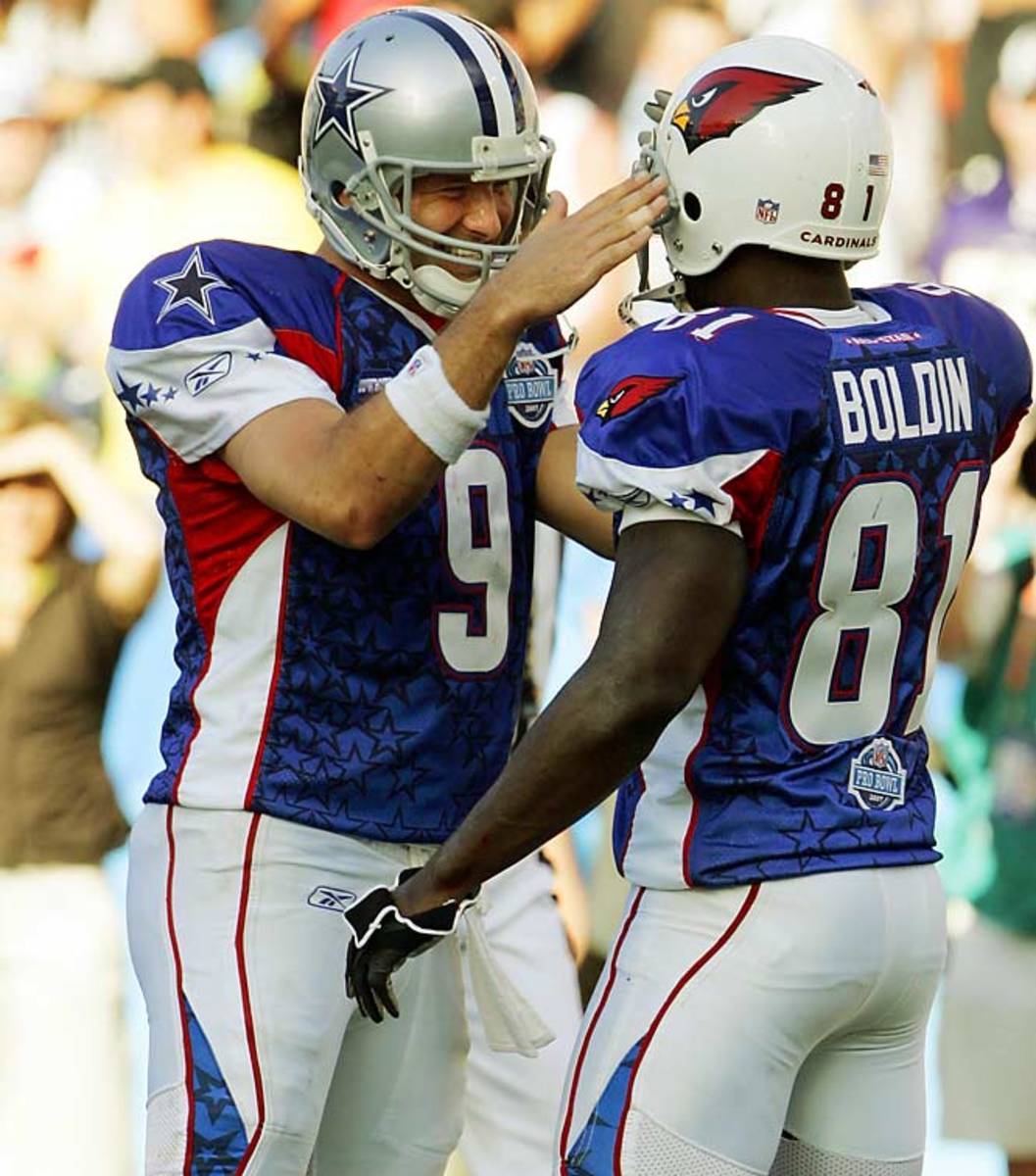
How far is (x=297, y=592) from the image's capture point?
2488 millimetres

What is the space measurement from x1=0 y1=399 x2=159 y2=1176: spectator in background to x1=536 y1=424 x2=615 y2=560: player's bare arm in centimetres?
195

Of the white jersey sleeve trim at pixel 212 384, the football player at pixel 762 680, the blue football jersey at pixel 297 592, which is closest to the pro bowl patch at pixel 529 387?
the blue football jersey at pixel 297 592

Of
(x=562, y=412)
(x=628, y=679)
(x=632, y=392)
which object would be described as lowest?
(x=628, y=679)

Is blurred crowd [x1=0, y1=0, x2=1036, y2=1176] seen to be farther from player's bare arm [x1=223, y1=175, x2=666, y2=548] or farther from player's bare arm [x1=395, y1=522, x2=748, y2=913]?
player's bare arm [x1=395, y1=522, x2=748, y2=913]

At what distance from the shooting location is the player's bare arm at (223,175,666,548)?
2270 millimetres

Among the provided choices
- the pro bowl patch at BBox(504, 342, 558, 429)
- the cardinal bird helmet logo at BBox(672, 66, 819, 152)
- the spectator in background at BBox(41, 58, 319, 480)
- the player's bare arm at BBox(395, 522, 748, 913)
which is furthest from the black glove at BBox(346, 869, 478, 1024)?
the spectator in background at BBox(41, 58, 319, 480)

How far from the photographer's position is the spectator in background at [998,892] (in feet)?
13.6

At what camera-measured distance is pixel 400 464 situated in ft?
7.58

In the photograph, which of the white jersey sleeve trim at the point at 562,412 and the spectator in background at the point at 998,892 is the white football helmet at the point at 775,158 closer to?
the white jersey sleeve trim at the point at 562,412

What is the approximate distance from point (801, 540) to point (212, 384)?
675 millimetres

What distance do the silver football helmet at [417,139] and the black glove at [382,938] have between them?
2.31 ft

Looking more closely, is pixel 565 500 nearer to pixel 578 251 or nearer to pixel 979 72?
pixel 578 251

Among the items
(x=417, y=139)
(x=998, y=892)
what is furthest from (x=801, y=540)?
(x=998, y=892)

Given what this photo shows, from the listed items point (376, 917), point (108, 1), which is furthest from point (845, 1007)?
point (108, 1)
